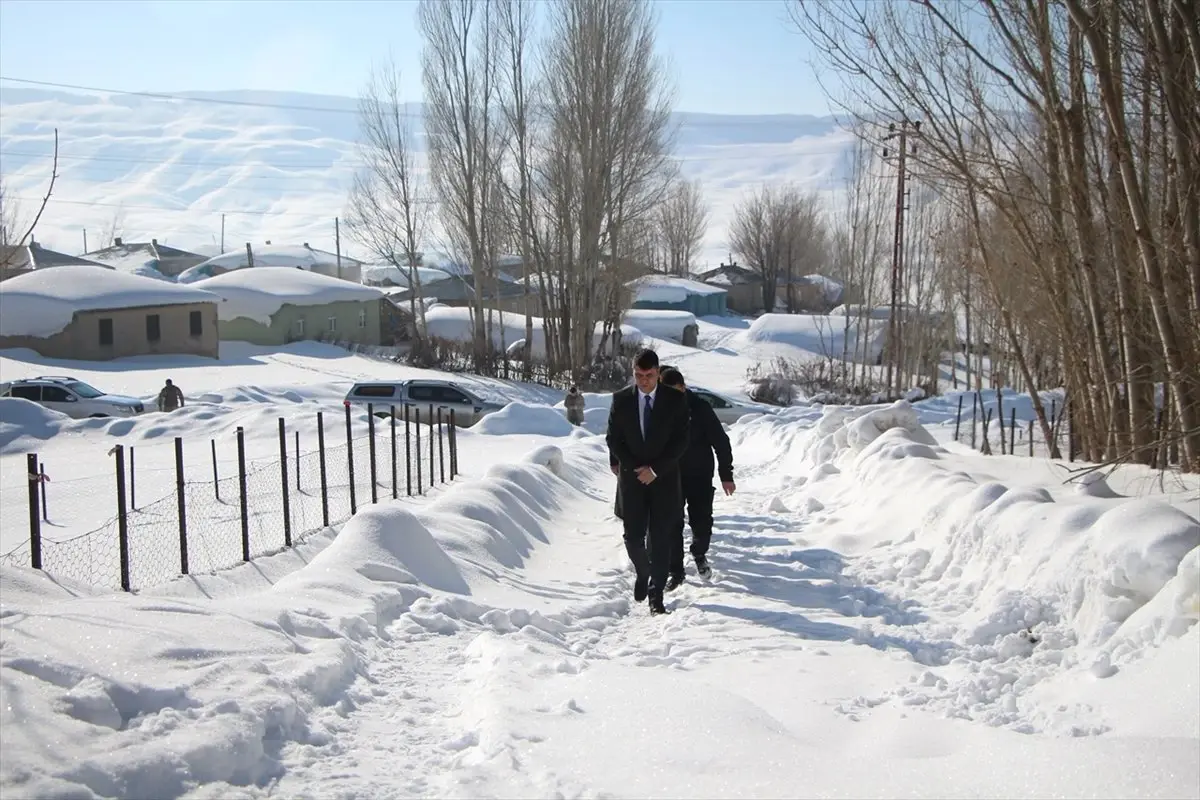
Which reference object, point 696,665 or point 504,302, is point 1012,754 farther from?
point 504,302

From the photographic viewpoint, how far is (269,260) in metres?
89.0

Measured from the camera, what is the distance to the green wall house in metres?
56.1

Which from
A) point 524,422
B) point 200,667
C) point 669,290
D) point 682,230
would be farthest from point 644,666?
point 682,230

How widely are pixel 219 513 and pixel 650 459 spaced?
403 inches

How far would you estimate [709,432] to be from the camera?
9469mm

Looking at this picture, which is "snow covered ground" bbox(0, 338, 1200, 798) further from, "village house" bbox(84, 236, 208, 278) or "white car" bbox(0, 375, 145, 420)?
"village house" bbox(84, 236, 208, 278)

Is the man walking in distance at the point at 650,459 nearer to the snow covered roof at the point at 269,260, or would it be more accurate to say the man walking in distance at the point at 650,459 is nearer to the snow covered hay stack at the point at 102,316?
the snow covered hay stack at the point at 102,316

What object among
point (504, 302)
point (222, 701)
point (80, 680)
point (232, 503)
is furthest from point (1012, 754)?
point (504, 302)

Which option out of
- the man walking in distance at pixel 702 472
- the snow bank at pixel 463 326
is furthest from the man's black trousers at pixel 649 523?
the snow bank at pixel 463 326

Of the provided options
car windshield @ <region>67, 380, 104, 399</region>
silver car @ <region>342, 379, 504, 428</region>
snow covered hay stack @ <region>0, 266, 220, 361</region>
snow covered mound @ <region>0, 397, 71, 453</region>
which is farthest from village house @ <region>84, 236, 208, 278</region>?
silver car @ <region>342, 379, 504, 428</region>

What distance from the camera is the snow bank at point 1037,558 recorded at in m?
5.86

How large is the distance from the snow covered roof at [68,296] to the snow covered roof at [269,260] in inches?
1047

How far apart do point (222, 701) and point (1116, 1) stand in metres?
8.32

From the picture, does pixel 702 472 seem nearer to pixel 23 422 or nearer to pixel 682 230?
pixel 23 422
